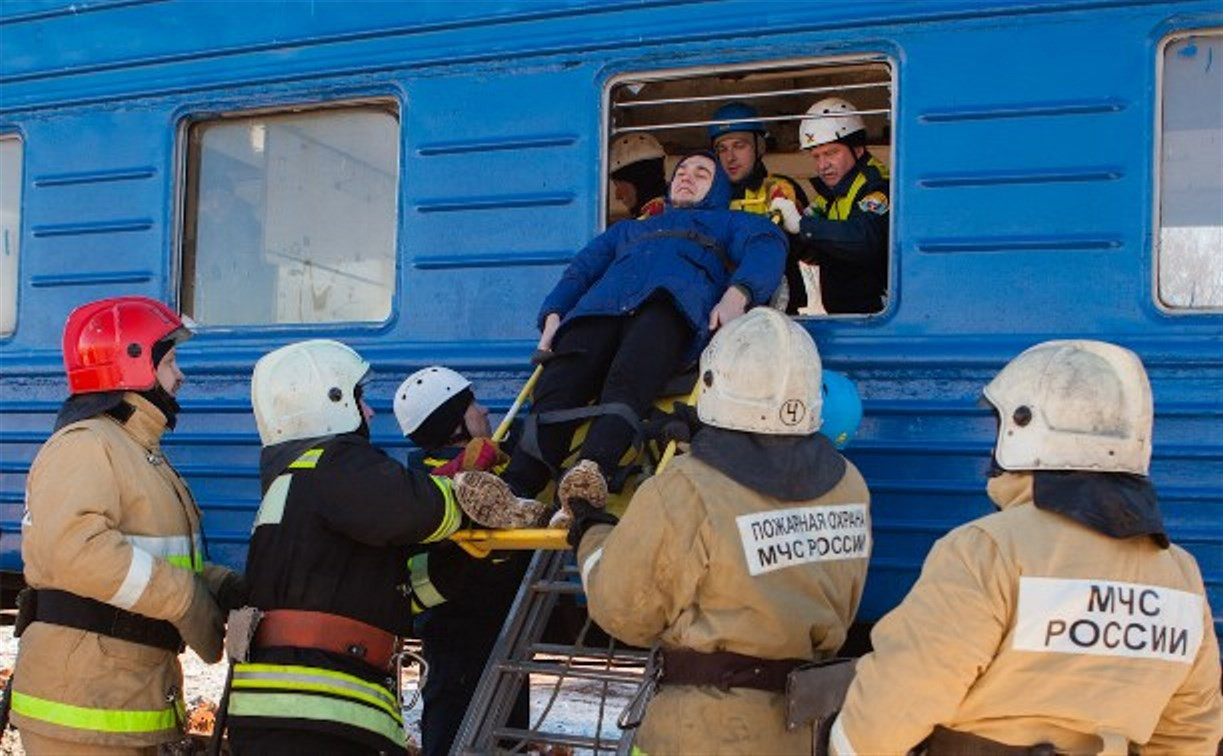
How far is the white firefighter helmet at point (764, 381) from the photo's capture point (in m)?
3.36

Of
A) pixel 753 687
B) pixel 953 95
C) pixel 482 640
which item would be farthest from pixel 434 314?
pixel 753 687

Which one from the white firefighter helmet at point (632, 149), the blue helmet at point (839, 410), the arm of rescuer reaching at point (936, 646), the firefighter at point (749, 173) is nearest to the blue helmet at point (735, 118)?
the firefighter at point (749, 173)

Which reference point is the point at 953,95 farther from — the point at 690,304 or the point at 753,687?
the point at 753,687

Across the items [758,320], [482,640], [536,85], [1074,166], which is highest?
[536,85]

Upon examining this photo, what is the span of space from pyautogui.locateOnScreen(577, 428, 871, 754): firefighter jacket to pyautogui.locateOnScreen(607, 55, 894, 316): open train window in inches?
53.7

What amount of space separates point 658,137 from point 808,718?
312cm

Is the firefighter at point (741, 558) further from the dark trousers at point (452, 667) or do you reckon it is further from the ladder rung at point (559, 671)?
the dark trousers at point (452, 667)

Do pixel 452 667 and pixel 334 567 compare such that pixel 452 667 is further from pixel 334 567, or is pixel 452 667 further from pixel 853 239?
pixel 853 239

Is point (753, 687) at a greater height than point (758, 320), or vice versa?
point (758, 320)

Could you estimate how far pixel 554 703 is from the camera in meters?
5.75

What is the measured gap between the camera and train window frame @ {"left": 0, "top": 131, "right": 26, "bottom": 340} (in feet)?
19.9

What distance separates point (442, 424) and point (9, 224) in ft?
8.28

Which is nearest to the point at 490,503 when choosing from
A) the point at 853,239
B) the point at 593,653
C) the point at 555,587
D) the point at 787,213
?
the point at 555,587

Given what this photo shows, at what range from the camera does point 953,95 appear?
444 cm
